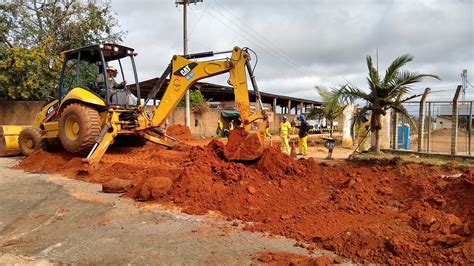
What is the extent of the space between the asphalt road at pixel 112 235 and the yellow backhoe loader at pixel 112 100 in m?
2.83

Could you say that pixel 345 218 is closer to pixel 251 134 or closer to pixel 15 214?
pixel 251 134

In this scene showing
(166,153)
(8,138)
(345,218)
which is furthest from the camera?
(8,138)

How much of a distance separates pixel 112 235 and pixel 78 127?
19.0 ft

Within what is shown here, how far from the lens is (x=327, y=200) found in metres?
6.68

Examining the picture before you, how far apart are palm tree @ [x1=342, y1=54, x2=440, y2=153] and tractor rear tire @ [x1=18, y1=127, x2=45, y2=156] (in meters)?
9.81

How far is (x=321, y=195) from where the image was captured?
718 cm

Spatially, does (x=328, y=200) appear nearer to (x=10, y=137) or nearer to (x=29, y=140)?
(x=29, y=140)

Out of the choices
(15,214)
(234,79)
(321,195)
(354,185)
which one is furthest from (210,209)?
(234,79)

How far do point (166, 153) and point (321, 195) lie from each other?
541 cm

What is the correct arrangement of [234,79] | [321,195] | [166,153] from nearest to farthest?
[321,195] < [234,79] < [166,153]

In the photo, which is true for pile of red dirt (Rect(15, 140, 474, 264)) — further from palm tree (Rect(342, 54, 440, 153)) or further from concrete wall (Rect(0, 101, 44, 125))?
concrete wall (Rect(0, 101, 44, 125))

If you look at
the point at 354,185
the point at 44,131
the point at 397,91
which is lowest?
the point at 354,185

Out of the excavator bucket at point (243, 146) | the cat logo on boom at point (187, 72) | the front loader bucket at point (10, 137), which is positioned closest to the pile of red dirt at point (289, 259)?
the excavator bucket at point (243, 146)

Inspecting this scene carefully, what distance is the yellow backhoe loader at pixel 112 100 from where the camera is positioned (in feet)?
31.8
